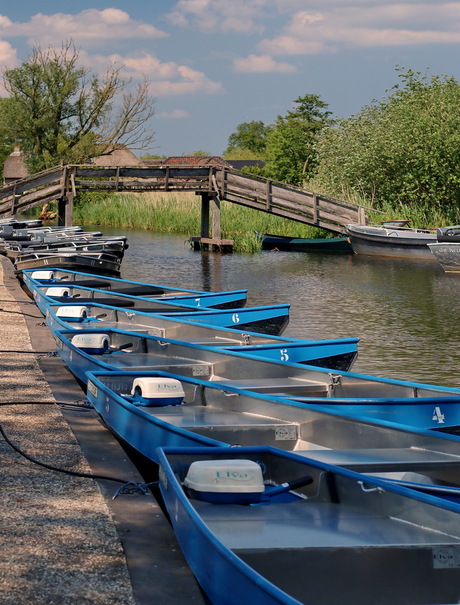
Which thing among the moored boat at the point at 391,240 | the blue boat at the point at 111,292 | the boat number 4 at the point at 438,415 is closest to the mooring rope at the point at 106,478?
the boat number 4 at the point at 438,415

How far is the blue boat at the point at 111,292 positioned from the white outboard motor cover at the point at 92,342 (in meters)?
3.62

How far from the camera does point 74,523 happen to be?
5.25 m

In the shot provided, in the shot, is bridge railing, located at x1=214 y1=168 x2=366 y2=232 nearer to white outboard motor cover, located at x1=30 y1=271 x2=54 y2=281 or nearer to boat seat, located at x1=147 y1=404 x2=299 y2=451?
white outboard motor cover, located at x1=30 y1=271 x2=54 y2=281

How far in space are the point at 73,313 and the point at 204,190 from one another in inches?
808

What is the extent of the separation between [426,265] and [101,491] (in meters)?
22.5

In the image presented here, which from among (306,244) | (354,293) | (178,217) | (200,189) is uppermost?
(200,189)

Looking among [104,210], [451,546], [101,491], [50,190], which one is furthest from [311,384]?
[104,210]

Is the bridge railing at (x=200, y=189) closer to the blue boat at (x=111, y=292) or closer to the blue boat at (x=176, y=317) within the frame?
the blue boat at (x=111, y=292)

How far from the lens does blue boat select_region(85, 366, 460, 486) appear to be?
6184mm

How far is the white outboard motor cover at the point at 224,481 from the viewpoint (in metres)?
4.99

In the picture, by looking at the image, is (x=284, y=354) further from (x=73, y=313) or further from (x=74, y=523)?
(x=74, y=523)

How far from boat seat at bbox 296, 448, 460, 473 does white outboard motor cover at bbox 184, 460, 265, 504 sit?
1.17 m

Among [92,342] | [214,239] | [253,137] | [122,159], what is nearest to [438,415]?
[92,342]

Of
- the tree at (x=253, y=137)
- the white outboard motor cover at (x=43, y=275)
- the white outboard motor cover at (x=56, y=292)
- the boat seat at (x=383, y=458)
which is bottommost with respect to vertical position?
the boat seat at (x=383, y=458)
